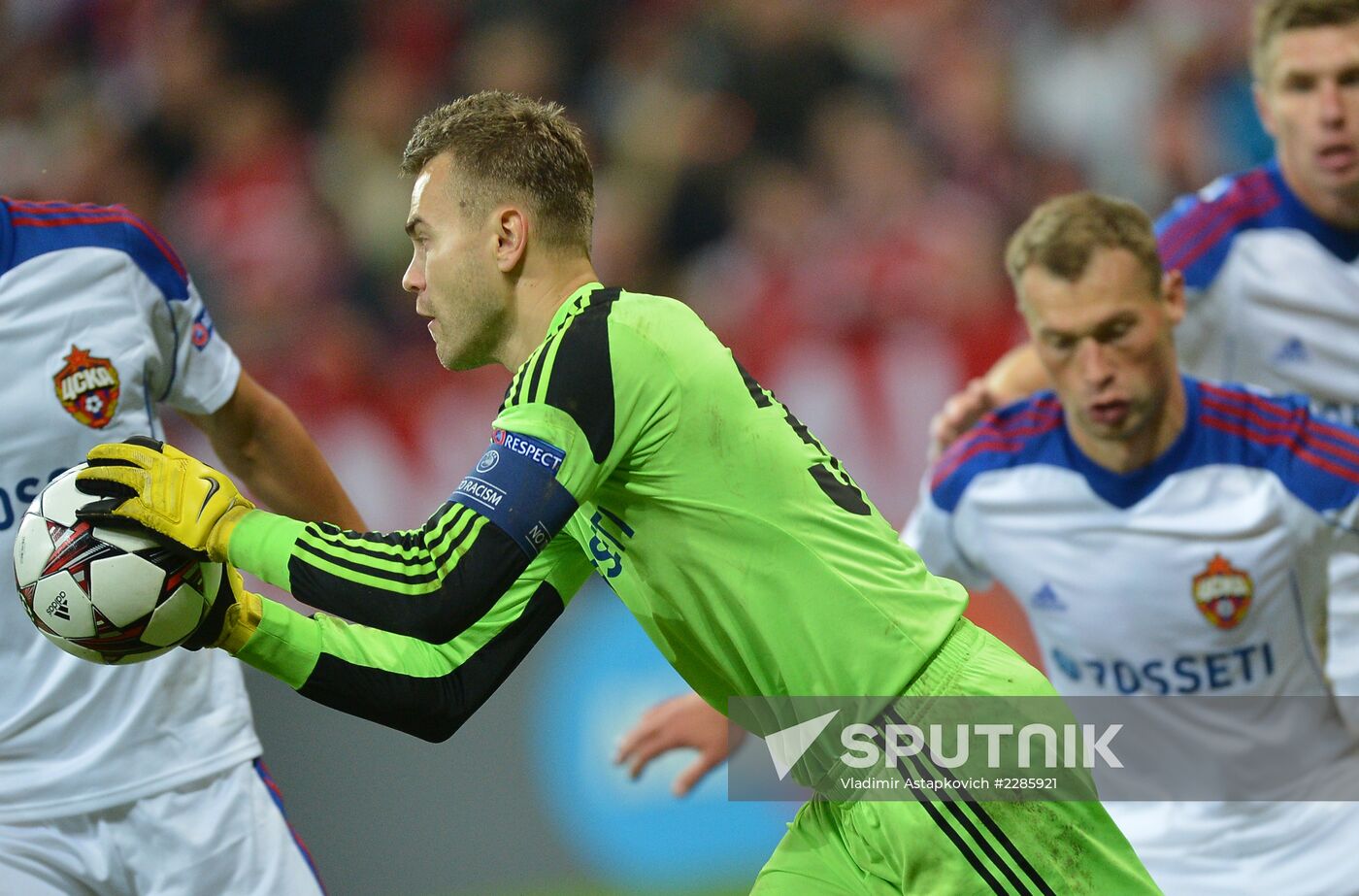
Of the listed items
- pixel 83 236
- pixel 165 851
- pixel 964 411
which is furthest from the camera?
pixel 964 411

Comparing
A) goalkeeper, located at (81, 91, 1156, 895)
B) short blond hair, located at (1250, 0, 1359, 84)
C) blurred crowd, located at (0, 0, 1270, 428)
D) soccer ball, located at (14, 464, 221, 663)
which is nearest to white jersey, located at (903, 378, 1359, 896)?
short blond hair, located at (1250, 0, 1359, 84)

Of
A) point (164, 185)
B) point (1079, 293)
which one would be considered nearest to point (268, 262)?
point (164, 185)

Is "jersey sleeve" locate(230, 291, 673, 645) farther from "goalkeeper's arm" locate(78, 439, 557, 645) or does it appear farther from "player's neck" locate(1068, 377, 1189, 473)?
"player's neck" locate(1068, 377, 1189, 473)

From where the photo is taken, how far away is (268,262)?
7.16 meters

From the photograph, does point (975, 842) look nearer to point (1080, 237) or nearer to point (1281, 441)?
point (1281, 441)

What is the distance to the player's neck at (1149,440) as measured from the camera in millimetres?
4176

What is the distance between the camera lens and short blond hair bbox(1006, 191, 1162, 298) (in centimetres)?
414

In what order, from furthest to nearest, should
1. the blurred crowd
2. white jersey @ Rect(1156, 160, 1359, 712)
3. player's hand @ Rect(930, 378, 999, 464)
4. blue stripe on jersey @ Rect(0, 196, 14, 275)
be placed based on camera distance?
→ the blurred crowd → white jersey @ Rect(1156, 160, 1359, 712) → player's hand @ Rect(930, 378, 999, 464) → blue stripe on jersey @ Rect(0, 196, 14, 275)

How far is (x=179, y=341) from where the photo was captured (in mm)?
3564

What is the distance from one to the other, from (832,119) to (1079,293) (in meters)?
3.72

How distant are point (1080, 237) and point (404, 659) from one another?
90.7 inches

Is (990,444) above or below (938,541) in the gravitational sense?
above

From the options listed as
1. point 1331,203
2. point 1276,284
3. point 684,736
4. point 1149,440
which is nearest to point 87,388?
point 684,736

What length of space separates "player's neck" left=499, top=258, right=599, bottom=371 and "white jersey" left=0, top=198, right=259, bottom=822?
3.44 ft
